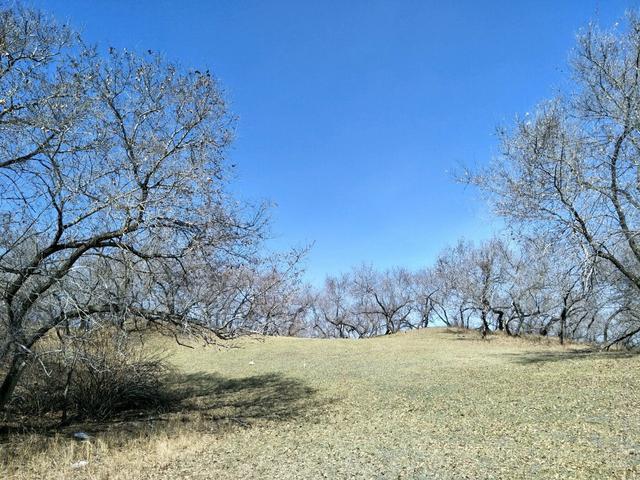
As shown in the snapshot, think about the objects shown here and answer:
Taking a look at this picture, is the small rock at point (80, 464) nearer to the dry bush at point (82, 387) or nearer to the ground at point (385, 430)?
the ground at point (385, 430)

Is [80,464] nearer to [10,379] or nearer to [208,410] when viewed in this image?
[10,379]

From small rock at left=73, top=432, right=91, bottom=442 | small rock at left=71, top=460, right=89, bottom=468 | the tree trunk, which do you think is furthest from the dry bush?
small rock at left=71, top=460, right=89, bottom=468

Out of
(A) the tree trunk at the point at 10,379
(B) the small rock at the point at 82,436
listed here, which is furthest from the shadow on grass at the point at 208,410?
(A) the tree trunk at the point at 10,379

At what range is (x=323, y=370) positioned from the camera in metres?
14.2

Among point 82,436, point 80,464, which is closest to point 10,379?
point 82,436

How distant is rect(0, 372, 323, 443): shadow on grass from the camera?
8.54 metres

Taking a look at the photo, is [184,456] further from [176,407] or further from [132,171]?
[132,171]

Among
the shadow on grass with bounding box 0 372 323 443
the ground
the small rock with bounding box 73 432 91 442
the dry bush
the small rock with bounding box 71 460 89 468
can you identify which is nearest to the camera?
the ground

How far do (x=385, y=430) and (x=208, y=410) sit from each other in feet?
15.4

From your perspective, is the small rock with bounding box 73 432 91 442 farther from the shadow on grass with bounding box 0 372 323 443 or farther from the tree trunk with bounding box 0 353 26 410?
the tree trunk with bounding box 0 353 26 410

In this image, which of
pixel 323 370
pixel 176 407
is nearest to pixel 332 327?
pixel 323 370

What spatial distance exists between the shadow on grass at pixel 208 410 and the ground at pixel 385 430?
0.19 ft

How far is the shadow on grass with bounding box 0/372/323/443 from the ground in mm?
58

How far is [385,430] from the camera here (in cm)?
709
